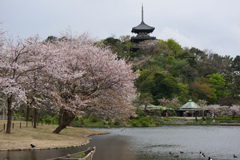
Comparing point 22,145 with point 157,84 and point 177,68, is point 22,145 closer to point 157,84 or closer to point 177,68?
point 157,84

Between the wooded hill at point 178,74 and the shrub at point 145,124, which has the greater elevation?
the wooded hill at point 178,74

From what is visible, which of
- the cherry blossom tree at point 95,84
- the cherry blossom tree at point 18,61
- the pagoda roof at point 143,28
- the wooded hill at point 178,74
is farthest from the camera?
the pagoda roof at point 143,28

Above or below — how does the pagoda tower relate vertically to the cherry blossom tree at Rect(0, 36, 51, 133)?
above

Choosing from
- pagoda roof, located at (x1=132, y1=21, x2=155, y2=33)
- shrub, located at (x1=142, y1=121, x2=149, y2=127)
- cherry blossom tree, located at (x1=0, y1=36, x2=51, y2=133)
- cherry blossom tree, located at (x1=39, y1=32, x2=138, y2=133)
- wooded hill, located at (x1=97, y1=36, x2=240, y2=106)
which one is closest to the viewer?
cherry blossom tree, located at (x1=0, y1=36, x2=51, y2=133)

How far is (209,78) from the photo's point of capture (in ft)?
A: 259

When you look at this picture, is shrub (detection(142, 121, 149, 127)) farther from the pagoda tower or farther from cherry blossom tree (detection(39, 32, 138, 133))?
the pagoda tower

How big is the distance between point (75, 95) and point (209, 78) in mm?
63769

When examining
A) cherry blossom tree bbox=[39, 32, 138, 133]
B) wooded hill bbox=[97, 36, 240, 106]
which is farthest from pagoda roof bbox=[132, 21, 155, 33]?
cherry blossom tree bbox=[39, 32, 138, 133]

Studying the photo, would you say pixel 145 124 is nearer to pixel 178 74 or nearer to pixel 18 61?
pixel 18 61

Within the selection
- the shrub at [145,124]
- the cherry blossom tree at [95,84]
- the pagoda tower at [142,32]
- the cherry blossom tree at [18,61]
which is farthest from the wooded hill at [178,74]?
the cherry blossom tree at [18,61]

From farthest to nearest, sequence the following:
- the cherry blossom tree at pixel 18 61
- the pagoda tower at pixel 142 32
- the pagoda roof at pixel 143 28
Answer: the pagoda roof at pixel 143 28
the pagoda tower at pixel 142 32
the cherry blossom tree at pixel 18 61

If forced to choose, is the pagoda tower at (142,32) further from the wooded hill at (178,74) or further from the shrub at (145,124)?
the shrub at (145,124)

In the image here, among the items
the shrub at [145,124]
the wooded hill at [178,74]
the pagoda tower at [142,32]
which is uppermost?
the pagoda tower at [142,32]

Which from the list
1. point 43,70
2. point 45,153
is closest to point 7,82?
point 43,70
